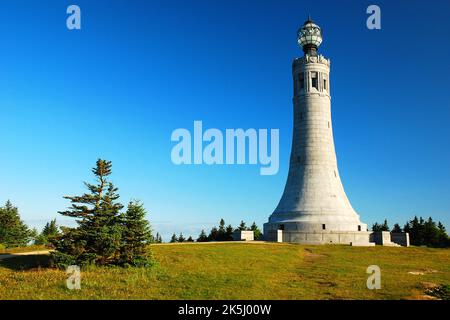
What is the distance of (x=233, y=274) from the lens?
20.9 m

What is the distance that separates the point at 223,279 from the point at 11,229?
52888mm

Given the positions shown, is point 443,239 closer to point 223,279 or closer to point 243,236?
point 243,236

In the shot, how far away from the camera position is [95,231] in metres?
22.9

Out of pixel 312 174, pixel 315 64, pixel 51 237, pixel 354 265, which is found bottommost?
pixel 354 265

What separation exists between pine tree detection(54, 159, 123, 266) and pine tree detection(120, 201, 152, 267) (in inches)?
16.4

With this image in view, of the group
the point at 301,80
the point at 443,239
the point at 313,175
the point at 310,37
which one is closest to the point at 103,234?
the point at 313,175

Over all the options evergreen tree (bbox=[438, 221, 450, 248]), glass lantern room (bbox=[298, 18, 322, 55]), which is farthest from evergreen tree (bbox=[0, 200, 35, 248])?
evergreen tree (bbox=[438, 221, 450, 248])

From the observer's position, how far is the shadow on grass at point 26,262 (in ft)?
75.6

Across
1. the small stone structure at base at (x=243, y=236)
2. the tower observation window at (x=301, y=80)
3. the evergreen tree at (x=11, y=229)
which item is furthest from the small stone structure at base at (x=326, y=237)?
the evergreen tree at (x=11, y=229)

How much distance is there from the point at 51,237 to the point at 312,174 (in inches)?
1532

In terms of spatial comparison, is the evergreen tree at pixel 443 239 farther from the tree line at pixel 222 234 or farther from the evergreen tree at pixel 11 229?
the evergreen tree at pixel 11 229
